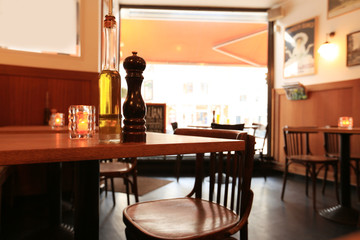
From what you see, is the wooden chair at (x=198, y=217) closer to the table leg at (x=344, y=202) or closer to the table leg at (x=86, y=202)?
the table leg at (x=86, y=202)

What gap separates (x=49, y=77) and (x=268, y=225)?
2.68 meters

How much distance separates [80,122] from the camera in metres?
0.96

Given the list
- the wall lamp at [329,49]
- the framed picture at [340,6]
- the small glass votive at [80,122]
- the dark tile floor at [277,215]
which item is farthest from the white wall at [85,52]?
the framed picture at [340,6]

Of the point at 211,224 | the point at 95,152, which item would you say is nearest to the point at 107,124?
the point at 95,152

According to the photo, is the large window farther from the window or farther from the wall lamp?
the window

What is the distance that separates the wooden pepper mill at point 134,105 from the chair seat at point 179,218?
1.11ft

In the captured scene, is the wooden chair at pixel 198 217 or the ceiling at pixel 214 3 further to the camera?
the ceiling at pixel 214 3

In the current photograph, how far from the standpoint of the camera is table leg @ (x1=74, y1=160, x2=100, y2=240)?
969 millimetres

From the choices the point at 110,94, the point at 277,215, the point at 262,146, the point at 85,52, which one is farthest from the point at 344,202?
the point at 85,52

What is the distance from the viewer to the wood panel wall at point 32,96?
9.37 feet

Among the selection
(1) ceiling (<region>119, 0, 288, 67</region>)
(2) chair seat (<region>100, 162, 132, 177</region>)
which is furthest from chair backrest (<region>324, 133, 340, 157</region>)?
(2) chair seat (<region>100, 162, 132, 177</region>)

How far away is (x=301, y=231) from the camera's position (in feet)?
7.28

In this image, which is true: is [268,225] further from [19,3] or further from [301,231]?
[19,3]

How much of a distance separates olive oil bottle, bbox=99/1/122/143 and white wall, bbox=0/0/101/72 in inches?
97.9
